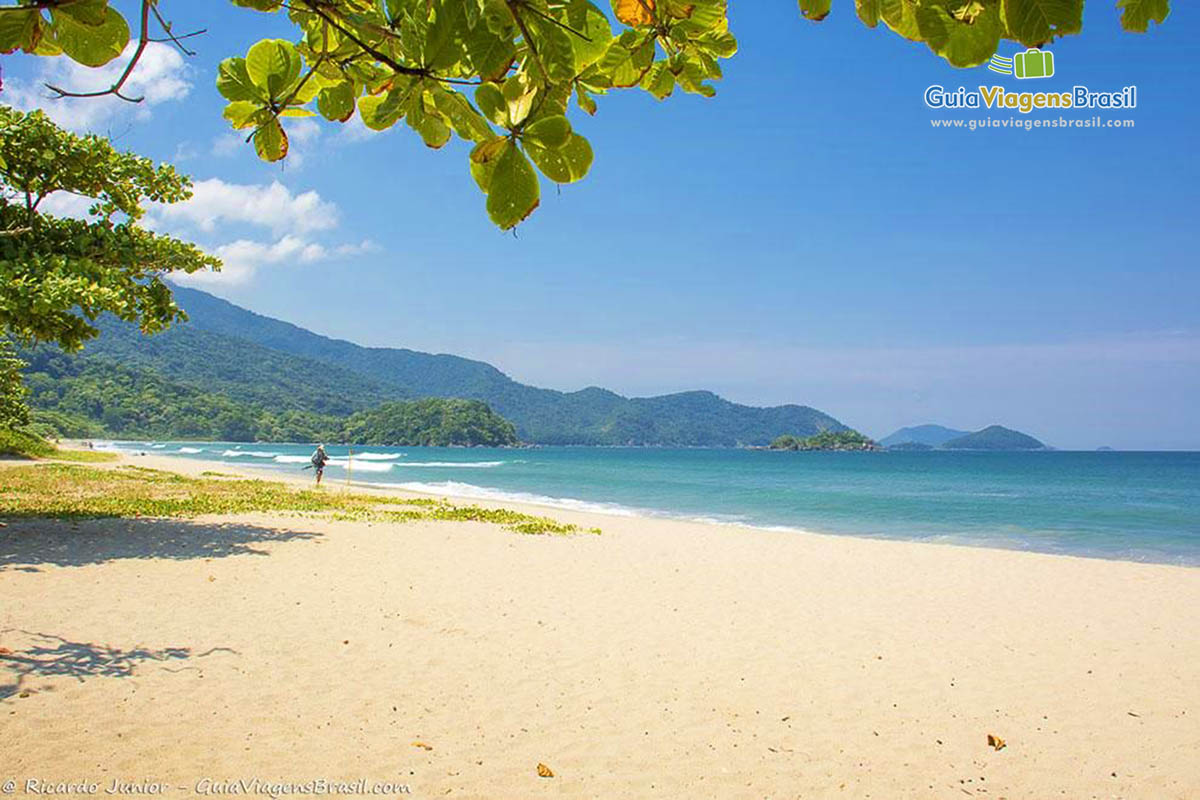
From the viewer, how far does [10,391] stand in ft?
89.0

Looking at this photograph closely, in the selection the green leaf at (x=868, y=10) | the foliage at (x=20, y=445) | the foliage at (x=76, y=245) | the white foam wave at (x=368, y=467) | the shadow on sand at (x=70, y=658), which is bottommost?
the white foam wave at (x=368, y=467)

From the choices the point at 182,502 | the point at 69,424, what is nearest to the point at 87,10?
the point at 182,502

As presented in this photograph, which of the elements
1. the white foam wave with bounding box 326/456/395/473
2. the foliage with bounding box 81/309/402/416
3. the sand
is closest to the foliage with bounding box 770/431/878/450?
the foliage with bounding box 81/309/402/416

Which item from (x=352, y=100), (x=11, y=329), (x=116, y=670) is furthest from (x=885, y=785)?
(x=11, y=329)

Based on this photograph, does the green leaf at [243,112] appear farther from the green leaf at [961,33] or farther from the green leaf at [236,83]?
the green leaf at [961,33]

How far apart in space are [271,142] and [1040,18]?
1.13 m

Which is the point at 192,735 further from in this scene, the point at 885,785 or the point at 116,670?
the point at 885,785

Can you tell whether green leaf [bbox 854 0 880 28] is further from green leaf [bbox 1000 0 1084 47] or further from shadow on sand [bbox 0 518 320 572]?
shadow on sand [bbox 0 518 320 572]

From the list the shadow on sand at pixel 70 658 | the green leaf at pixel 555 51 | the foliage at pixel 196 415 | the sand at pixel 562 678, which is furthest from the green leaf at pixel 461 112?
the foliage at pixel 196 415

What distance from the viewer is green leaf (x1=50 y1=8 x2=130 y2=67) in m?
0.91

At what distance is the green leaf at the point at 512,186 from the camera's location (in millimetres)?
842

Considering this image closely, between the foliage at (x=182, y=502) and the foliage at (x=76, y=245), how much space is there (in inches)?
175

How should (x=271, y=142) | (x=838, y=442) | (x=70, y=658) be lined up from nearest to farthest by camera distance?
1. (x=271, y=142)
2. (x=70, y=658)
3. (x=838, y=442)

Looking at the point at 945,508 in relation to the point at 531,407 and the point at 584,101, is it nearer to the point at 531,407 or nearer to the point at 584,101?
the point at 584,101
